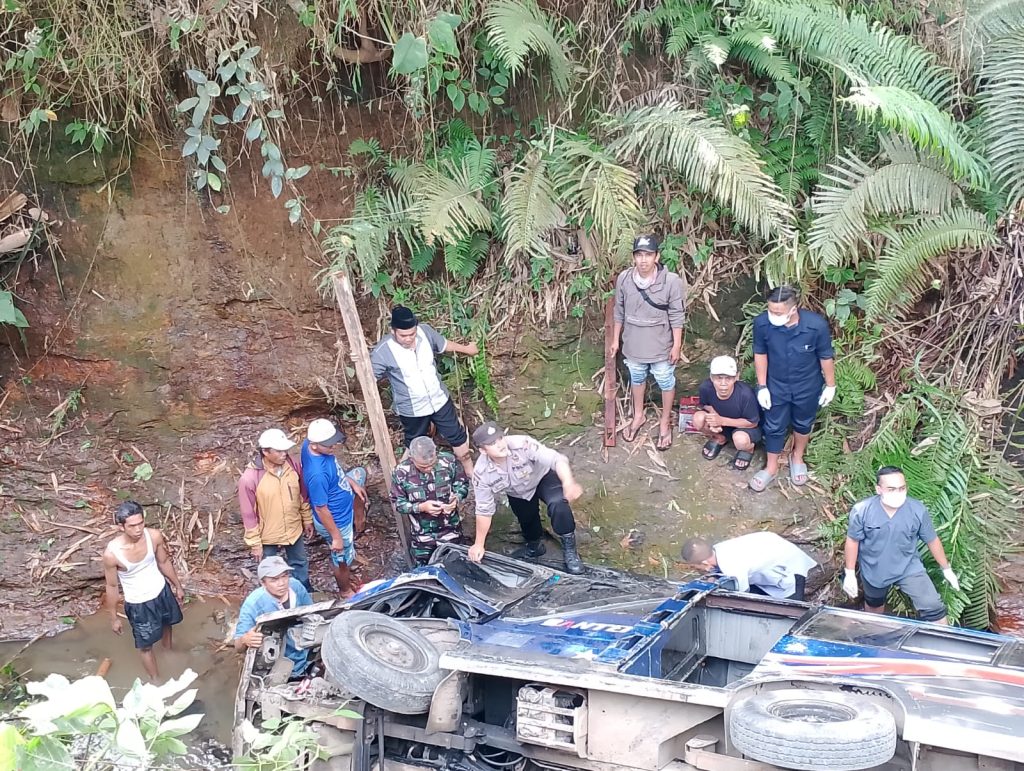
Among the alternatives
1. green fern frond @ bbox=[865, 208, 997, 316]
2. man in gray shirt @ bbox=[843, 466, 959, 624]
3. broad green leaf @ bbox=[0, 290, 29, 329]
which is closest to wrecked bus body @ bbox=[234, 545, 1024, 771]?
man in gray shirt @ bbox=[843, 466, 959, 624]

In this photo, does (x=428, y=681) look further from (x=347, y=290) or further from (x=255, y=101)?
(x=255, y=101)

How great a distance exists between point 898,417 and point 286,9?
6296mm

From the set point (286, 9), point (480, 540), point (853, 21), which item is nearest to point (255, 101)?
point (286, 9)

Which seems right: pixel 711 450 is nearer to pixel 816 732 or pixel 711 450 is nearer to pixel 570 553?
pixel 570 553

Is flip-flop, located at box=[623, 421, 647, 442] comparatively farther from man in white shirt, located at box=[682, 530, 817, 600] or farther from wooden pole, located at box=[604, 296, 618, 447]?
man in white shirt, located at box=[682, 530, 817, 600]

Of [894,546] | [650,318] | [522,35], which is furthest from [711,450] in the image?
[522,35]

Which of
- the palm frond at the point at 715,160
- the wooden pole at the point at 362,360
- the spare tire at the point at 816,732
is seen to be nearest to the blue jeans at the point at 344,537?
the wooden pole at the point at 362,360

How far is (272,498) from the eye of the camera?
757 centimetres

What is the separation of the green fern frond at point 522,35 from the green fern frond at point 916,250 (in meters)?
3.15

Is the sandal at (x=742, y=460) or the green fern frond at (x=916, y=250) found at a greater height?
the green fern frond at (x=916, y=250)

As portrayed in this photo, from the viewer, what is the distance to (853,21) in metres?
8.22

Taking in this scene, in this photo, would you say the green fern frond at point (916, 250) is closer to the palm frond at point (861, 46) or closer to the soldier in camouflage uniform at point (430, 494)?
the palm frond at point (861, 46)

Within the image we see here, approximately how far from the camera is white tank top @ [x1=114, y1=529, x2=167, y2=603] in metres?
7.18

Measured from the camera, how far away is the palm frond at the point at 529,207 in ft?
28.2
